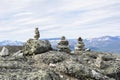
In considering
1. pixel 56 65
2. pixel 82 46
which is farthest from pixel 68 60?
pixel 82 46

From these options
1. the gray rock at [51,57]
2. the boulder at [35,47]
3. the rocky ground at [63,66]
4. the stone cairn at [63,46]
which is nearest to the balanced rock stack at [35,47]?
the boulder at [35,47]

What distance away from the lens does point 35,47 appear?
32.3 meters

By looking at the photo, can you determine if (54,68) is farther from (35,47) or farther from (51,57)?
(35,47)

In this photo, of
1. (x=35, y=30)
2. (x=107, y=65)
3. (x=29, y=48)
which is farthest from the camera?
(x=35, y=30)

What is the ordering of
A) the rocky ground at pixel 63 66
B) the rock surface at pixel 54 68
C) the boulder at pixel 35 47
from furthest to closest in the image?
the boulder at pixel 35 47 < the rocky ground at pixel 63 66 < the rock surface at pixel 54 68

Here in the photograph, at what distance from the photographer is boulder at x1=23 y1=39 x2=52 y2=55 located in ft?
105

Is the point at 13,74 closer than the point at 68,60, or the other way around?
the point at 13,74

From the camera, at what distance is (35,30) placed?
42.2 m

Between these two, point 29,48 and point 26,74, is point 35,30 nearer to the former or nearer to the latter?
point 29,48

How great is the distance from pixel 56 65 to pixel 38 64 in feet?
6.66

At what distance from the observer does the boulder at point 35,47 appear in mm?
32125

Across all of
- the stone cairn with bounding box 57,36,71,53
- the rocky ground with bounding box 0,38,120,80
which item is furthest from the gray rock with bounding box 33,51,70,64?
the stone cairn with bounding box 57,36,71,53

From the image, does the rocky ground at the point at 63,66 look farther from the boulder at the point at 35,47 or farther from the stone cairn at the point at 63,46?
the stone cairn at the point at 63,46

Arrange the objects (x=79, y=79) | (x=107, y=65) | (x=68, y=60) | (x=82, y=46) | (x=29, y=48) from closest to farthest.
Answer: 1. (x=79, y=79)
2. (x=68, y=60)
3. (x=107, y=65)
4. (x=29, y=48)
5. (x=82, y=46)
